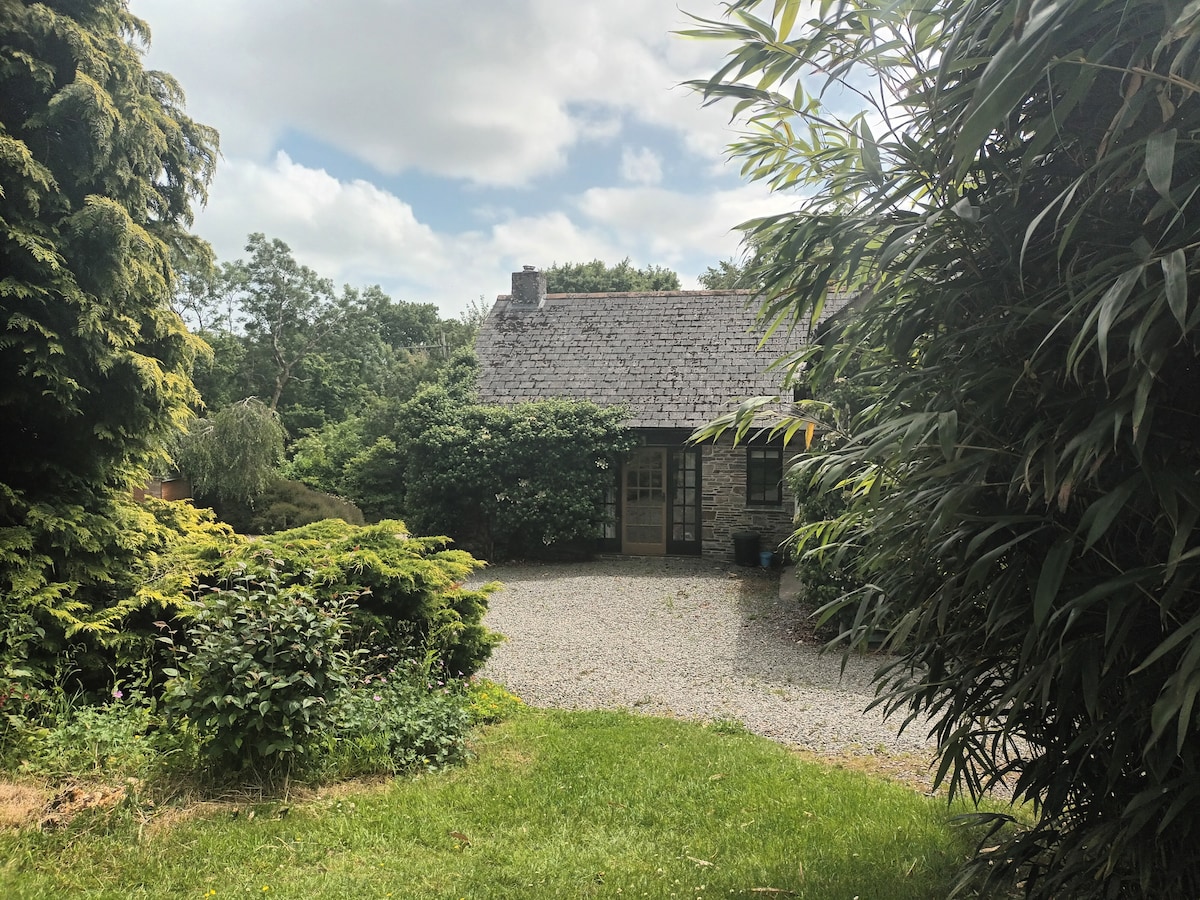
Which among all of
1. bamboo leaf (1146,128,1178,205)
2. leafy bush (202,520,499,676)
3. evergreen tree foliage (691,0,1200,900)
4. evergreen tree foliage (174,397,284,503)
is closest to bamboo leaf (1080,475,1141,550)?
evergreen tree foliage (691,0,1200,900)

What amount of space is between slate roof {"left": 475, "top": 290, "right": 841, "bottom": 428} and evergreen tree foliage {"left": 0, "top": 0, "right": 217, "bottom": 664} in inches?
391

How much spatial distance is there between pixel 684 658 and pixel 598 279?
28.4 meters

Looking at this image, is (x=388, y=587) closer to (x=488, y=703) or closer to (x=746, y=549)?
(x=488, y=703)

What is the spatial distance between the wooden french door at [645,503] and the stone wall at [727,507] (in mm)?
829

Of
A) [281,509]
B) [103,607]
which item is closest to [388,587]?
[103,607]

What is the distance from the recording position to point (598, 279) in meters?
34.7

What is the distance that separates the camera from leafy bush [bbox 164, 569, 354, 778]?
4.11 metres

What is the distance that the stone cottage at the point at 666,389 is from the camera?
14.4 m

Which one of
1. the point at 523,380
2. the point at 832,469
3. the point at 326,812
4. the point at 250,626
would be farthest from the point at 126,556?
the point at 523,380

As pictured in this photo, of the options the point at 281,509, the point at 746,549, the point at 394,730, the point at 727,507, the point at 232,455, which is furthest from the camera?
the point at 232,455

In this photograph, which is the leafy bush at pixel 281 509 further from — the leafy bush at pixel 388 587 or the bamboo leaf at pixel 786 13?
the bamboo leaf at pixel 786 13

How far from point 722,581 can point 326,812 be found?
9211mm

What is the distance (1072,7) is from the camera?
64.3 inches

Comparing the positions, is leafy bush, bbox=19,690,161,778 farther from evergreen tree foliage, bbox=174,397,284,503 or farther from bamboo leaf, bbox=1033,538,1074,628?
evergreen tree foliage, bbox=174,397,284,503
